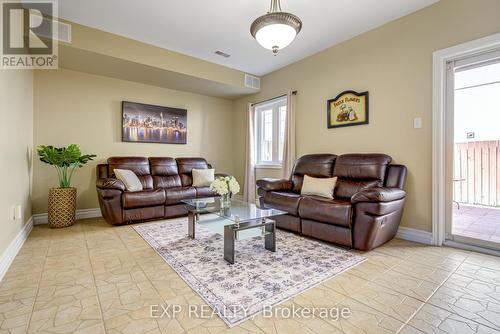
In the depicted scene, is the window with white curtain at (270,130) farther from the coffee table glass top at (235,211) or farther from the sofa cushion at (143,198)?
→ the sofa cushion at (143,198)

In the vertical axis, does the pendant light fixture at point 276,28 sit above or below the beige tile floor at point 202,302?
above

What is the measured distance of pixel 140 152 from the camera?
14.9ft

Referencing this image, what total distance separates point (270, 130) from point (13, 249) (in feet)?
13.6

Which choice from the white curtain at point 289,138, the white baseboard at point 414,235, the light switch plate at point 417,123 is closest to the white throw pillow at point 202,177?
the white curtain at point 289,138

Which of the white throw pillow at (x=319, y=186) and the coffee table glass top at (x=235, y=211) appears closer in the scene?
the coffee table glass top at (x=235, y=211)

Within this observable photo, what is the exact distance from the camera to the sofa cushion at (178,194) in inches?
149

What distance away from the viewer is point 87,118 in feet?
13.2

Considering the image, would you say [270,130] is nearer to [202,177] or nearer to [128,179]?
[202,177]

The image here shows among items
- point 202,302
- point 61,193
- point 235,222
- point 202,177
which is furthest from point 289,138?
point 61,193

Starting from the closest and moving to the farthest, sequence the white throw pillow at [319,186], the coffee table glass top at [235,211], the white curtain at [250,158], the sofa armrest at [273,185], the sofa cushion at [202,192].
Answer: the coffee table glass top at [235,211] < the white throw pillow at [319,186] < the sofa armrest at [273,185] < the sofa cushion at [202,192] < the white curtain at [250,158]

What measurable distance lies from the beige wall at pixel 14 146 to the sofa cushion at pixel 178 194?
5.60 ft

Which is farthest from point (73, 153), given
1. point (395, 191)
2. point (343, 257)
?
point (395, 191)

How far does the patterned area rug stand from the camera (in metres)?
1.61

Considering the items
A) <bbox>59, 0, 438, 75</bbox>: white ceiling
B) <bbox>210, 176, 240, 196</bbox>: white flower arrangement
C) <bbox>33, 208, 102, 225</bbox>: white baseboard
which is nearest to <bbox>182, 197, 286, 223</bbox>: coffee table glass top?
<bbox>210, 176, 240, 196</bbox>: white flower arrangement
